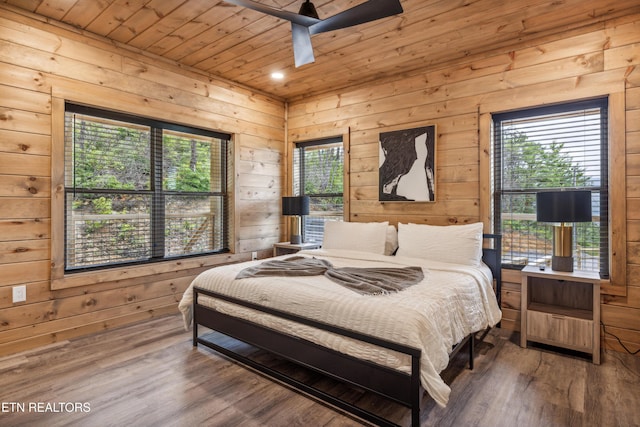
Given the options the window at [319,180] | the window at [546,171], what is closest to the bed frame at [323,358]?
the window at [546,171]

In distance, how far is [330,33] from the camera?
311cm

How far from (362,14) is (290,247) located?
2846 mm

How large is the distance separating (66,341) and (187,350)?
1.11m


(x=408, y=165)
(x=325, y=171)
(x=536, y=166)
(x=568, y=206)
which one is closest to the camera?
(x=568, y=206)

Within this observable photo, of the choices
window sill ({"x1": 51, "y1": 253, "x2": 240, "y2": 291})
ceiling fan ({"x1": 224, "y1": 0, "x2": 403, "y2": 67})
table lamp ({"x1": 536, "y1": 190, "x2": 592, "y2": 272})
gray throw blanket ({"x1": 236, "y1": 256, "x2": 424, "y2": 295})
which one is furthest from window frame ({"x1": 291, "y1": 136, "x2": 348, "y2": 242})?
table lamp ({"x1": 536, "y1": 190, "x2": 592, "y2": 272})

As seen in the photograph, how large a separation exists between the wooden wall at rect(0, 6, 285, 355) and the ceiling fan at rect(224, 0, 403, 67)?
1791mm

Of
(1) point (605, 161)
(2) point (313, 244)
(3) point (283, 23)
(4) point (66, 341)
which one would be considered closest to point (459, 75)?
(1) point (605, 161)

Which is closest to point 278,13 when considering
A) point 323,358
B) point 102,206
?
point 323,358

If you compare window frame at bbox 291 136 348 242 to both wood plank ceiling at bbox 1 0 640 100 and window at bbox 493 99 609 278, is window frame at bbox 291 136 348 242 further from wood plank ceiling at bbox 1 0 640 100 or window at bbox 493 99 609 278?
window at bbox 493 99 609 278

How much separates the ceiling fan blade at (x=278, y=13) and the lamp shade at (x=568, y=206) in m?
2.24

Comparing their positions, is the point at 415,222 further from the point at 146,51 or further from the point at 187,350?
the point at 146,51

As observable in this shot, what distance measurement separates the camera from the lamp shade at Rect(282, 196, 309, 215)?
4.41 metres

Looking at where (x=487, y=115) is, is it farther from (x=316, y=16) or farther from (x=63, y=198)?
(x=63, y=198)

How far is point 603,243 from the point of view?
2.98 m
